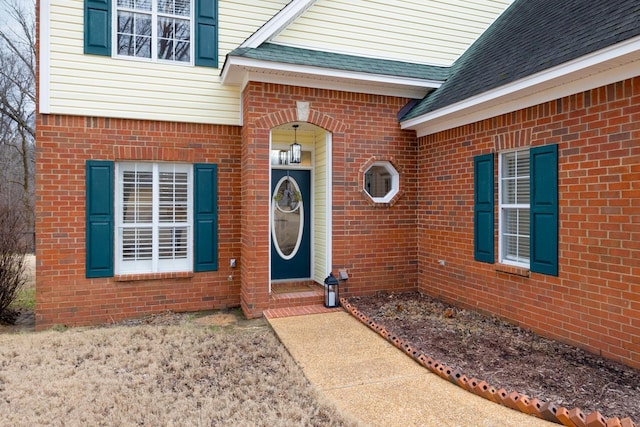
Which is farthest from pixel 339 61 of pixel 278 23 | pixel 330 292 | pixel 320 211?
pixel 330 292

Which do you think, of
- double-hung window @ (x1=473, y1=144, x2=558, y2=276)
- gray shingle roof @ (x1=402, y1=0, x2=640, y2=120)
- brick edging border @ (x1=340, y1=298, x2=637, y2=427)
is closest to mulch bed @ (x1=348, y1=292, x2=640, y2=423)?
brick edging border @ (x1=340, y1=298, x2=637, y2=427)

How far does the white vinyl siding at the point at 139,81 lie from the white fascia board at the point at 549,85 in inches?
134

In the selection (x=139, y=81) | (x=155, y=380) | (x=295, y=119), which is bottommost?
(x=155, y=380)

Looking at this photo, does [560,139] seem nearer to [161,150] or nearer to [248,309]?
[248,309]

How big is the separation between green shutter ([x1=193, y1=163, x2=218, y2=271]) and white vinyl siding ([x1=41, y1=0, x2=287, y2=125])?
916 millimetres

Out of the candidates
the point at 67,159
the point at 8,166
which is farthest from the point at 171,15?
the point at 8,166

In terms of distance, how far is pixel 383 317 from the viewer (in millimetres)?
5828

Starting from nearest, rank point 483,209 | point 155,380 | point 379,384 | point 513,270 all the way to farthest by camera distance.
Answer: point 379,384 < point 155,380 < point 513,270 < point 483,209

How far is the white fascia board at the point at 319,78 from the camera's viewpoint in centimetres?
605

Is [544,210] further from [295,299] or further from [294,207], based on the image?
[294,207]

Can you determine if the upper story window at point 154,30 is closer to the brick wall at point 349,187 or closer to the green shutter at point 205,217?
the brick wall at point 349,187

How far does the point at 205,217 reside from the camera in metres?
6.92

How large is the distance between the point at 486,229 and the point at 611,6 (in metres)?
3.08

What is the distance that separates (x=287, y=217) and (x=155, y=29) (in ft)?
12.7
